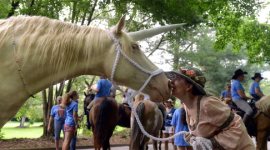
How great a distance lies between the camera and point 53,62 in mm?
2062

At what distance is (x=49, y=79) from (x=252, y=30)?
1619 cm

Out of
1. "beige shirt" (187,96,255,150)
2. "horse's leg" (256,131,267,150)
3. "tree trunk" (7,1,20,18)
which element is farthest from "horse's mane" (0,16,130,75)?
"horse's leg" (256,131,267,150)

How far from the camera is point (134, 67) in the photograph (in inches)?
92.0

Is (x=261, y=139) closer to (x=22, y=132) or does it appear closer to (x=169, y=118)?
(x=169, y=118)

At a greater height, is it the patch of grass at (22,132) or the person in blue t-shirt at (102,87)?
the person in blue t-shirt at (102,87)

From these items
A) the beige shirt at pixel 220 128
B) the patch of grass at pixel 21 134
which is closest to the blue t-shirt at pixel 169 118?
the beige shirt at pixel 220 128

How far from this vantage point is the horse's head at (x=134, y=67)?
227 cm

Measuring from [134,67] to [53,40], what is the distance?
2.53ft

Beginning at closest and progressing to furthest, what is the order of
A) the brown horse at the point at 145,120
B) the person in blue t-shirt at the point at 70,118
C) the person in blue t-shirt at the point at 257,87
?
1. the brown horse at the point at 145,120
2. the person in blue t-shirt at the point at 70,118
3. the person in blue t-shirt at the point at 257,87

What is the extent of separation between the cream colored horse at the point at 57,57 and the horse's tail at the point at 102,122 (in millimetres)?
4393

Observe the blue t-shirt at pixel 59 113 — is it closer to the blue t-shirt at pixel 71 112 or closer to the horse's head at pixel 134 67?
the blue t-shirt at pixel 71 112

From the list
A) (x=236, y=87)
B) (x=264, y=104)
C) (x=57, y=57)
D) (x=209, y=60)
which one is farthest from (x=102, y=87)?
(x=209, y=60)

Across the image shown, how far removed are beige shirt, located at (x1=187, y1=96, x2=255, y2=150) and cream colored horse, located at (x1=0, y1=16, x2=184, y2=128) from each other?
46 cm

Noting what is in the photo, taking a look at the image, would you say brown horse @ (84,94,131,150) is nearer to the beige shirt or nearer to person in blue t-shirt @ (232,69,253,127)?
person in blue t-shirt @ (232,69,253,127)
